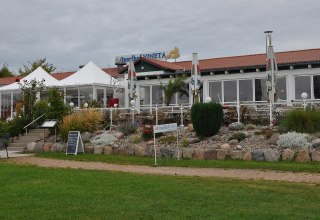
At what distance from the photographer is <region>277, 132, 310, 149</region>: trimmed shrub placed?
14188 millimetres

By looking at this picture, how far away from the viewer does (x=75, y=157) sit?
16938mm

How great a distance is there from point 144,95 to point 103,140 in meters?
10.0

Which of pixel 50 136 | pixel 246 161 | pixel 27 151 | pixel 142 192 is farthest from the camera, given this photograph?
pixel 50 136

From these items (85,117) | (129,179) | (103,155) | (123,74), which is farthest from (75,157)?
(123,74)

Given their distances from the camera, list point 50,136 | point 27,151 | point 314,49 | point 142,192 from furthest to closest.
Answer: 1. point 314,49
2. point 50,136
3. point 27,151
4. point 142,192

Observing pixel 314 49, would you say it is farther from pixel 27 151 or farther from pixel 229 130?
pixel 27 151

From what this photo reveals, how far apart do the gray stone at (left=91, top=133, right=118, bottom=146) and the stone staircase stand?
3.90 metres

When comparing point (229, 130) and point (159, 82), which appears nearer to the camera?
point (229, 130)

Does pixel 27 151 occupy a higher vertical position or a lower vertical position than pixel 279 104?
lower

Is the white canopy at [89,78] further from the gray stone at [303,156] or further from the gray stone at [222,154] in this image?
the gray stone at [303,156]

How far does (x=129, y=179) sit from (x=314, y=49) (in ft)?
61.3

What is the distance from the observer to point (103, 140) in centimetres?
1853

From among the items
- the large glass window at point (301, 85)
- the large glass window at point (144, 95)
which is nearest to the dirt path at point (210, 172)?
the large glass window at point (301, 85)

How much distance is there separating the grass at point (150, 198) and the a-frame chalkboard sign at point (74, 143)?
22.6 feet
